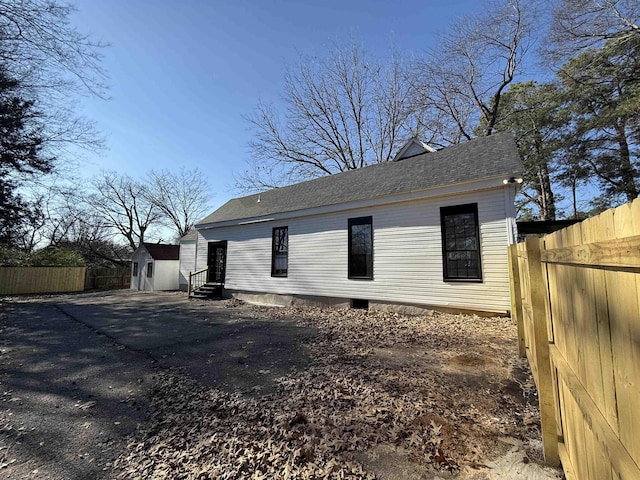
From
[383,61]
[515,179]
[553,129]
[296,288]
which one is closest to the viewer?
[515,179]

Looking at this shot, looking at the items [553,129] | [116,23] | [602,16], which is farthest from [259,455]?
[553,129]

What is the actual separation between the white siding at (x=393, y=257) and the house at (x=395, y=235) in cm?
3

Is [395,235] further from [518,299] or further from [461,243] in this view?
[518,299]

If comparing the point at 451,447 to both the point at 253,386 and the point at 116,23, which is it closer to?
the point at 253,386

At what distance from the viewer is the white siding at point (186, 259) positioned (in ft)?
62.5

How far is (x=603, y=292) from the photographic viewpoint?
1.11 metres

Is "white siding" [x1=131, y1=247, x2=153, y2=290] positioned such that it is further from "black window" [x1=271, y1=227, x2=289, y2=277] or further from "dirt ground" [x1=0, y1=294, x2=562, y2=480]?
"dirt ground" [x1=0, y1=294, x2=562, y2=480]

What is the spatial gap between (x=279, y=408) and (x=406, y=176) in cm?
796

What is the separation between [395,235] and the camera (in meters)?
8.59

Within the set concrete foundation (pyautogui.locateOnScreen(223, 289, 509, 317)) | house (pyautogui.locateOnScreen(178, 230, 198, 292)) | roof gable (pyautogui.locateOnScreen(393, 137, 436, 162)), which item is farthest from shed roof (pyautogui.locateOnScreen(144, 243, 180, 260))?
roof gable (pyautogui.locateOnScreen(393, 137, 436, 162))

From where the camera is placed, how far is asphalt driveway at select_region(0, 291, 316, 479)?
8.77ft

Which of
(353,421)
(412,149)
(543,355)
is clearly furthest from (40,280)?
(543,355)

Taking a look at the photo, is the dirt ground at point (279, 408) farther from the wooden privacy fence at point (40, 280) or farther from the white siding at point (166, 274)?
the wooden privacy fence at point (40, 280)

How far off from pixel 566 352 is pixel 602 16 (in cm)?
1523
